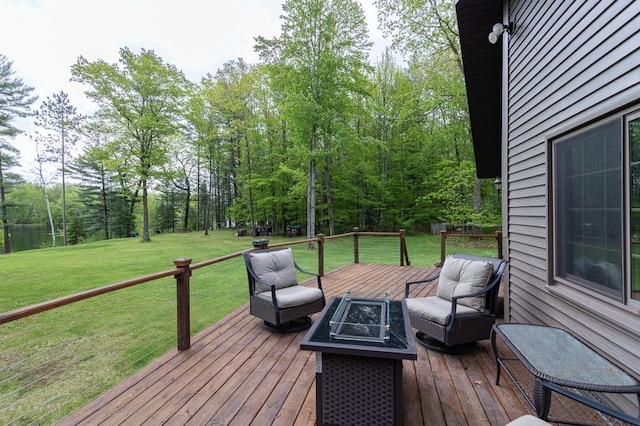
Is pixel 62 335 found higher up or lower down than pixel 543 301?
lower down

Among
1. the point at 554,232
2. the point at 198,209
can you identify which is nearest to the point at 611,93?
the point at 554,232

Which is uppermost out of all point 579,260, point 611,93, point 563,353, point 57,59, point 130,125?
point 57,59

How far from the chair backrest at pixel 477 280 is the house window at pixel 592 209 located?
0.53 metres

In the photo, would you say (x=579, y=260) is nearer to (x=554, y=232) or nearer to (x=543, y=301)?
(x=554, y=232)

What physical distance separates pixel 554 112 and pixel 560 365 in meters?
2.06

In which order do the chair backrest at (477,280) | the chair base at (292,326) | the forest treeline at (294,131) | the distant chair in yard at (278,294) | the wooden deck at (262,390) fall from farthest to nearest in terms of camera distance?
the forest treeline at (294,131)
the chair base at (292,326)
the distant chair in yard at (278,294)
the chair backrest at (477,280)
the wooden deck at (262,390)

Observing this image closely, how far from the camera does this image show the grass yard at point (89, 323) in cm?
291

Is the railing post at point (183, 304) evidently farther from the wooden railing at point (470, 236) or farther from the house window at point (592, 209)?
the wooden railing at point (470, 236)

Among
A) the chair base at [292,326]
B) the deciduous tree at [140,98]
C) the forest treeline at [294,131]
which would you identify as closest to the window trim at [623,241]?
the chair base at [292,326]

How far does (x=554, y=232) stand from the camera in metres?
2.53

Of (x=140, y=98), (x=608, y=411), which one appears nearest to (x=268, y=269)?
(x=608, y=411)

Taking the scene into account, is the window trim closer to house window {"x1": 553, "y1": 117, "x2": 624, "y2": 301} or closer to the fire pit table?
house window {"x1": 553, "y1": 117, "x2": 624, "y2": 301}

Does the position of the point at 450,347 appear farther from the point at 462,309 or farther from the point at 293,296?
the point at 293,296

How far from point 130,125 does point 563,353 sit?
2018 cm
